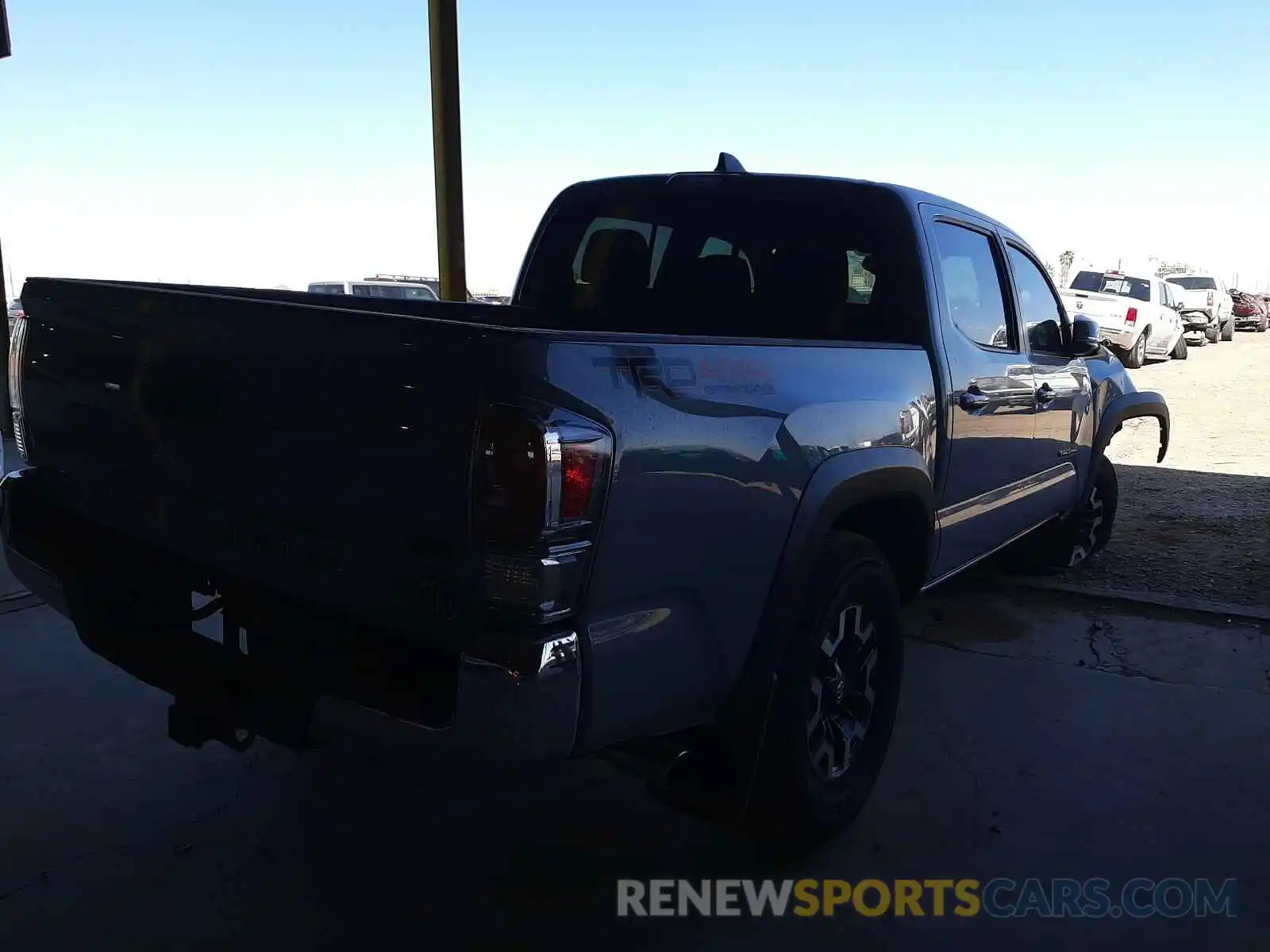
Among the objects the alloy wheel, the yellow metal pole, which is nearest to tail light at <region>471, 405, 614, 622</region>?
the alloy wheel

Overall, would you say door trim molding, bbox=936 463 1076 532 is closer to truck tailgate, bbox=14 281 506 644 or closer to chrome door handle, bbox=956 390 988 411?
chrome door handle, bbox=956 390 988 411

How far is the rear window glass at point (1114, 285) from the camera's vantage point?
18.1m

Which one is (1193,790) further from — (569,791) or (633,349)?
(633,349)

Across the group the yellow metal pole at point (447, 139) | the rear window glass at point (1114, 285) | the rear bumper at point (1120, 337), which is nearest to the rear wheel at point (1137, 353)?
the rear bumper at point (1120, 337)

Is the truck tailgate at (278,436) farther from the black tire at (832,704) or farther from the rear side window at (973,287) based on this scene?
the rear side window at (973,287)

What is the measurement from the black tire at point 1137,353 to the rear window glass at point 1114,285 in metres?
0.72

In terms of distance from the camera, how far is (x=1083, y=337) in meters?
4.54

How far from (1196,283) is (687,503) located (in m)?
33.0

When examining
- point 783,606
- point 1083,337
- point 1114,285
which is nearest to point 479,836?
point 783,606

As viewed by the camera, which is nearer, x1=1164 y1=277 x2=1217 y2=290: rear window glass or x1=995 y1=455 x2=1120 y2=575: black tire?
x1=995 y1=455 x2=1120 y2=575: black tire

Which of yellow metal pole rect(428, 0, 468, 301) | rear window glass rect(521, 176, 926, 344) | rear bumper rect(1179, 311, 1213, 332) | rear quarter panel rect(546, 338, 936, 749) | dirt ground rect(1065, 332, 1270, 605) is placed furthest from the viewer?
rear bumper rect(1179, 311, 1213, 332)

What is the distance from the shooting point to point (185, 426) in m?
2.33

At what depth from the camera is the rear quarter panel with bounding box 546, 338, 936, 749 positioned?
192 cm

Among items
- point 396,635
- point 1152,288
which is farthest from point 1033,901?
point 1152,288
